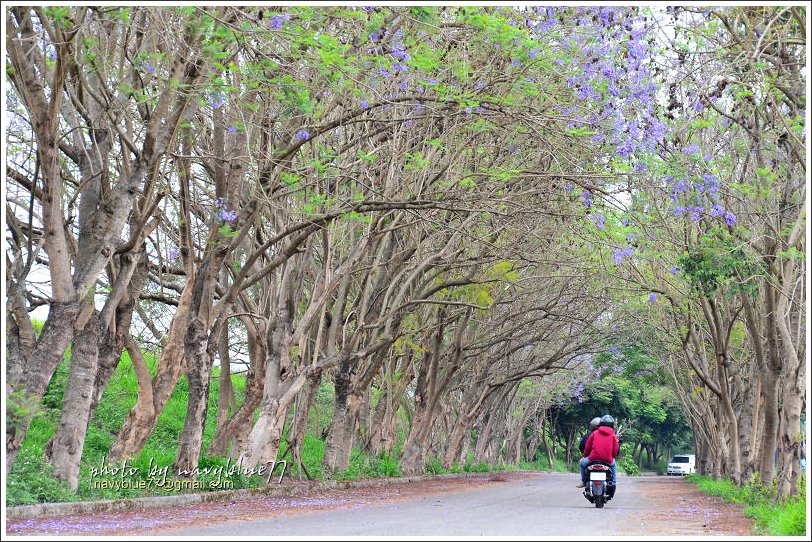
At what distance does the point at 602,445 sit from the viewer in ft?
51.2

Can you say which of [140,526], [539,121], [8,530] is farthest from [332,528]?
[539,121]

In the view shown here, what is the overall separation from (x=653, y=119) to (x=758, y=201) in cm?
263

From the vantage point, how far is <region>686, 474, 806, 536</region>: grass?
388 inches

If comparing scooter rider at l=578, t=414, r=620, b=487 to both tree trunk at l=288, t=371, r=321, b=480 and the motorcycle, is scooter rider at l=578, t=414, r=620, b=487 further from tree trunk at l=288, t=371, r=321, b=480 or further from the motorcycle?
tree trunk at l=288, t=371, r=321, b=480

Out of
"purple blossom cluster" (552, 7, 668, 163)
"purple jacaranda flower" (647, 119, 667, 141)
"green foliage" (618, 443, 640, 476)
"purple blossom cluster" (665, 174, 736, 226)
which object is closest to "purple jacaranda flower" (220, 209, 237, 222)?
"purple blossom cluster" (552, 7, 668, 163)

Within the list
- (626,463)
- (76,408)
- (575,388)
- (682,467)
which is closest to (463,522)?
(76,408)

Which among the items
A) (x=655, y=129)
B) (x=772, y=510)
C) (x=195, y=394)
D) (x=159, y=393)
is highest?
(x=655, y=129)

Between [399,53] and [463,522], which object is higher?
[399,53]

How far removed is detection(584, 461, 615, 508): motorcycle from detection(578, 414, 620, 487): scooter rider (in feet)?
0.32

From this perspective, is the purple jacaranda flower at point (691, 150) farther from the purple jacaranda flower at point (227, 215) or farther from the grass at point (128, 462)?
the grass at point (128, 462)

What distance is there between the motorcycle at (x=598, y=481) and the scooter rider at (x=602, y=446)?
0.32ft

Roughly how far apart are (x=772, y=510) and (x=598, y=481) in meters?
3.02

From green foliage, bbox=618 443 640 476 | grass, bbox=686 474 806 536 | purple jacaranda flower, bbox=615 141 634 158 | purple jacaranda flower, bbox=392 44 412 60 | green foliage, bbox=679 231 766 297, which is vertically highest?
purple jacaranda flower, bbox=392 44 412 60

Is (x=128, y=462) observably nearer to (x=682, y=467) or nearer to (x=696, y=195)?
(x=696, y=195)
